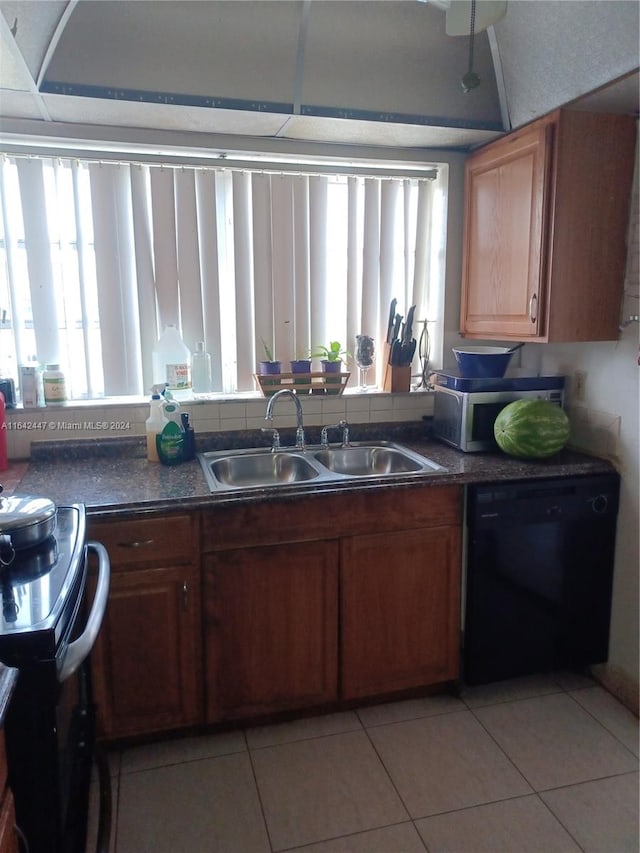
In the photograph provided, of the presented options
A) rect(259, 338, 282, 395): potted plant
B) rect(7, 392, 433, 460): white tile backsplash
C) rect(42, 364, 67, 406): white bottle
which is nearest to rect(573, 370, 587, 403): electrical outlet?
rect(7, 392, 433, 460): white tile backsplash

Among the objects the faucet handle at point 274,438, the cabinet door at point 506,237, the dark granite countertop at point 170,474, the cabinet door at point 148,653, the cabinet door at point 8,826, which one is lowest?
the cabinet door at point 148,653

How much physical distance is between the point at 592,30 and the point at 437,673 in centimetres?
220

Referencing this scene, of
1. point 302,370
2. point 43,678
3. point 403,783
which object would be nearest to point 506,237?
point 302,370

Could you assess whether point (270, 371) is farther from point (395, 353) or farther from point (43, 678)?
point (43, 678)

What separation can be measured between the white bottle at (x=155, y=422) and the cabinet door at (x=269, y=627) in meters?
0.56

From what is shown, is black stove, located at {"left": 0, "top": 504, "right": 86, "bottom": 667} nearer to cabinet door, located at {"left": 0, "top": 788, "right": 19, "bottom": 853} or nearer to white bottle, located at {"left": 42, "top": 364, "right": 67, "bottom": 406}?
cabinet door, located at {"left": 0, "top": 788, "right": 19, "bottom": 853}

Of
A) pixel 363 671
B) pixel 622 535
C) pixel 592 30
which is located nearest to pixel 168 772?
pixel 363 671

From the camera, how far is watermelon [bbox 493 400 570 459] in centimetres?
215

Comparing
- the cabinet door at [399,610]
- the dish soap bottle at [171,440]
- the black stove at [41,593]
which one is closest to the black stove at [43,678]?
the black stove at [41,593]

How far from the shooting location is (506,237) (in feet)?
7.41

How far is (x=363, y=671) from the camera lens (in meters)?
2.07

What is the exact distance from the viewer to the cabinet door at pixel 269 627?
6.19 feet

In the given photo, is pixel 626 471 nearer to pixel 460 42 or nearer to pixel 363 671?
pixel 363 671

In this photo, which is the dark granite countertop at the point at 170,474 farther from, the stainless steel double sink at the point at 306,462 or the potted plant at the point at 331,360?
the potted plant at the point at 331,360
